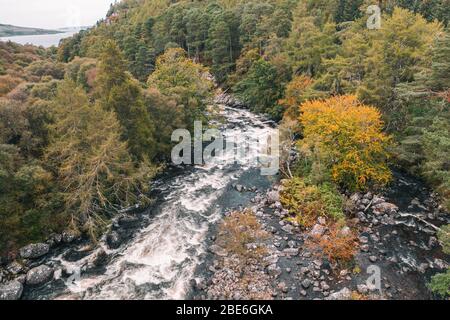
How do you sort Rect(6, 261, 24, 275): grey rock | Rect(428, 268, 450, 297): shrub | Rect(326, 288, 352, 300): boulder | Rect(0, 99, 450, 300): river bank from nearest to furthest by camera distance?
Rect(428, 268, 450, 297): shrub, Rect(326, 288, 352, 300): boulder, Rect(0, 99, 450, 300): river bank, Rect(6, 261, 24, 275): grey rock

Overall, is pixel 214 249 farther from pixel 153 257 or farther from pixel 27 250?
pixel 27 250

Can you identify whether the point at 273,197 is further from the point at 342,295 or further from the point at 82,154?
the point at 82,154

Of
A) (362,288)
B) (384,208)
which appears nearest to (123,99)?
(362,288)

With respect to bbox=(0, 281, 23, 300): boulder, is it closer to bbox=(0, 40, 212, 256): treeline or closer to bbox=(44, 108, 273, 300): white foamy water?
bbox=(44, 108, 273, 300): white foamy water

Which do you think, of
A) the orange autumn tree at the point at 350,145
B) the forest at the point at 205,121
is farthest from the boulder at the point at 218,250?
the orange autumn tree at the point at 350,145

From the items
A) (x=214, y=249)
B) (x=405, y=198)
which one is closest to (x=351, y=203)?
(x=405, y=198)

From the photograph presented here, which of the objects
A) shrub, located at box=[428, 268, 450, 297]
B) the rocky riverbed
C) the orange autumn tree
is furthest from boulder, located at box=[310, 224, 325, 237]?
shrub, located at box=[428, 268, 450, 297]
